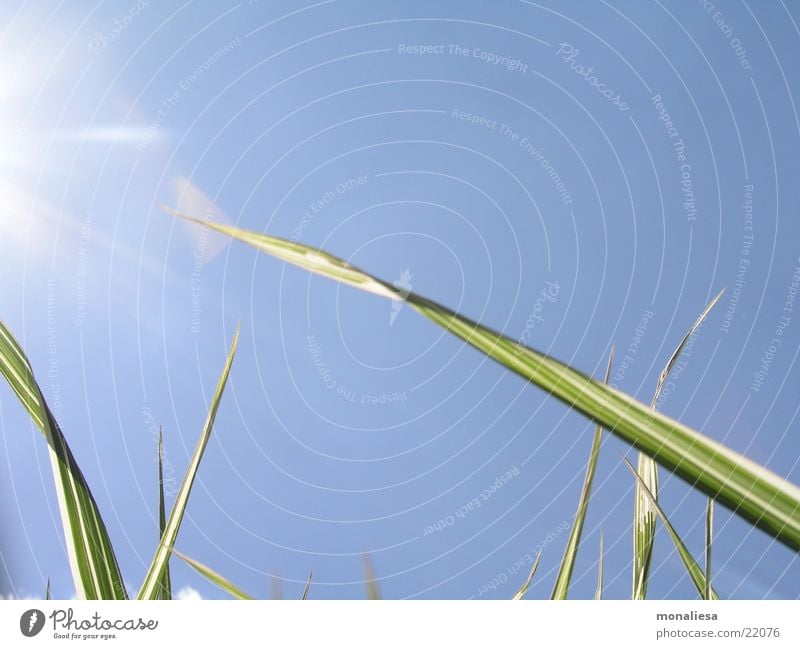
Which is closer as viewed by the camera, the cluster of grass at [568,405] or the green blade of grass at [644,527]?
the cluster of grass at [568,405]

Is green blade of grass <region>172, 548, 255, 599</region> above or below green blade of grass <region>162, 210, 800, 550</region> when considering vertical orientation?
below

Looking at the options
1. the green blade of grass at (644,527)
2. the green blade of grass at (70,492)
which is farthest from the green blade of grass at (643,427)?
the green blade of grass at (644,527)

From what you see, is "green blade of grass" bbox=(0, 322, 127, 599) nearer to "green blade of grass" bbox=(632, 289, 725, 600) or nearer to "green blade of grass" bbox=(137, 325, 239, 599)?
"green blade of grass" bbox=(137, 325, 239, 599)

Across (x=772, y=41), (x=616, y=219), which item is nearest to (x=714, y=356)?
(x=616, y=219)

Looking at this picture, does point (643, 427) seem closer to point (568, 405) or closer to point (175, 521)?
point (568, 405)
